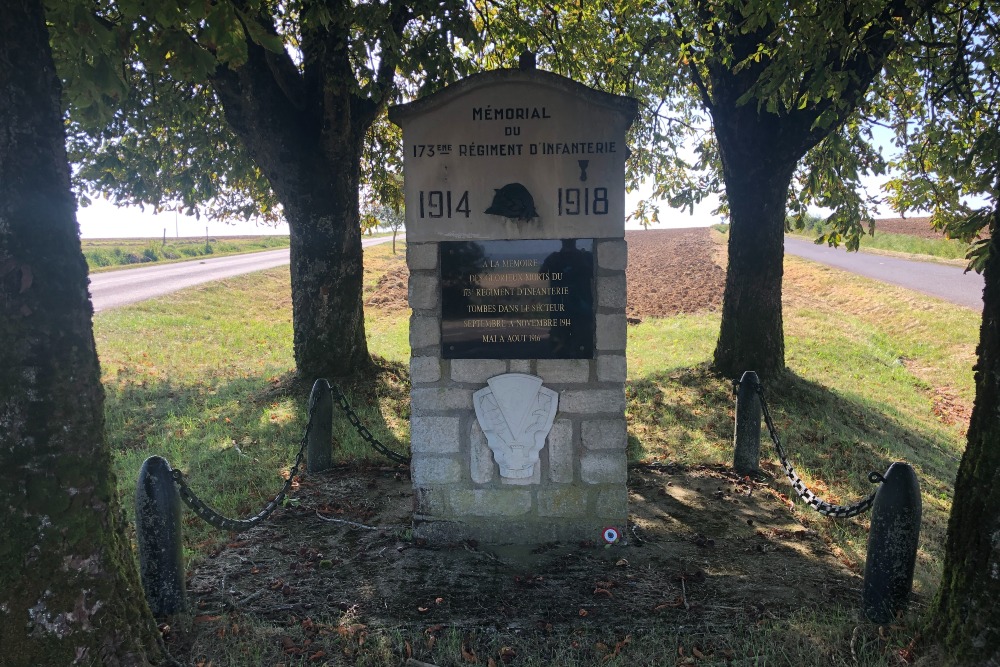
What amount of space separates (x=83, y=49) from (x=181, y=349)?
9.97 m

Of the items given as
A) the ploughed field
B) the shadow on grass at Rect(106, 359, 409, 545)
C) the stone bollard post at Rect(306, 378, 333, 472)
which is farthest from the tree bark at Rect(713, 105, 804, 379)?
the ploughed field

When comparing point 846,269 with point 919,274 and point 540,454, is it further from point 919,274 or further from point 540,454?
point 540,454

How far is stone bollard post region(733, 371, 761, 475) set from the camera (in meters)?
6.79

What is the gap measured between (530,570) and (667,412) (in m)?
4.97

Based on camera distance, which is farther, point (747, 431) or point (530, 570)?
point (747, 431)

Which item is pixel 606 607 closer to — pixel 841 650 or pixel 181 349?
pixel 841 650

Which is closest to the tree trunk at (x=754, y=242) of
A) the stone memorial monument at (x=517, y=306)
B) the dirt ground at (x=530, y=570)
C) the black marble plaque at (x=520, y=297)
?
the dirt ground at (x=530, y=570)

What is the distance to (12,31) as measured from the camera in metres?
2.96

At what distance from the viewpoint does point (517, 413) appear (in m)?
5.04

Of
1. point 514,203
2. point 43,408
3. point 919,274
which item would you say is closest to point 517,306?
point 514,203

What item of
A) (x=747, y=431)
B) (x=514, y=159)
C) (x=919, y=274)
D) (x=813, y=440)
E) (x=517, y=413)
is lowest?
(x=813, y=440)

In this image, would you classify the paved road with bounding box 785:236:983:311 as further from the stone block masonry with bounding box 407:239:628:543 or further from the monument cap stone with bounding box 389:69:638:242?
the monument cap stone with bounding box 389:69:638:242

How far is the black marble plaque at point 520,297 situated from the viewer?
4992 millimetres

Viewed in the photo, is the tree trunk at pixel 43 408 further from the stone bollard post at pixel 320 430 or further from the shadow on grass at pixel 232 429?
the stone bollard post at pixel 320 430
